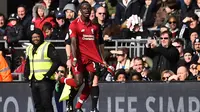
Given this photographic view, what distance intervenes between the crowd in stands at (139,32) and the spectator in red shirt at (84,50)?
2.08m

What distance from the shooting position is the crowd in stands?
2142cm

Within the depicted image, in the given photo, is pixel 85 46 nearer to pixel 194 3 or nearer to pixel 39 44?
pixel 39 44

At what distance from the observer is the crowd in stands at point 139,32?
70.3 ft

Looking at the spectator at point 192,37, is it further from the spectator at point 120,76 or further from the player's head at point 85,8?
the player's head at point 85,8

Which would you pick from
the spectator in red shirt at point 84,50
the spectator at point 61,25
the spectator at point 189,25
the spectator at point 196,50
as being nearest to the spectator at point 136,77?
the spectator at point 196,50

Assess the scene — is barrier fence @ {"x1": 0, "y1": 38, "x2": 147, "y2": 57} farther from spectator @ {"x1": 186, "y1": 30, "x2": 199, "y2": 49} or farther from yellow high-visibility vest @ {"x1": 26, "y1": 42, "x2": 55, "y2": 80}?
yellow high-visibility vest @ {"x1": 26, "y1": 42, "x2": 55, "y2": 80}

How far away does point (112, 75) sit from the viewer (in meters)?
21.3

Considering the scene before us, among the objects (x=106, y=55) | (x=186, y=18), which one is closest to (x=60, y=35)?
(x=106, y=55)

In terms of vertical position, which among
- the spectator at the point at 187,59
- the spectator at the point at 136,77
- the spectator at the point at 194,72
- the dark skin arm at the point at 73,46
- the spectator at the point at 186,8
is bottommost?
the spectator at the point at 136,77

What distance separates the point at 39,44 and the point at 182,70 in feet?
11.5

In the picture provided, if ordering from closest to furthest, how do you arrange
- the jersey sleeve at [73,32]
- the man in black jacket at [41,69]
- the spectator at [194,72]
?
the jersey sleeve at [73,32] → the man in black jacket at [41,69] → the spectator at [194,72]

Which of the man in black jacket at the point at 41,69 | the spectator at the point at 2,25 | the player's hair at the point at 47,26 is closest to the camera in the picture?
the man in black jacket at the point at 41,69

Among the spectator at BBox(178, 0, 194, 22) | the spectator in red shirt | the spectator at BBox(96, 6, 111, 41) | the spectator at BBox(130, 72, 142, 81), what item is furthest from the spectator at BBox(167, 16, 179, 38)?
the spectator in red shirt

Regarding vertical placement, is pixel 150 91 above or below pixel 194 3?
below
